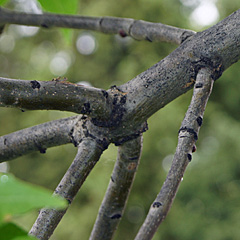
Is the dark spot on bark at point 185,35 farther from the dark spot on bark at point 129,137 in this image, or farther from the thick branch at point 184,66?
the dark spot on bark at point 129,137

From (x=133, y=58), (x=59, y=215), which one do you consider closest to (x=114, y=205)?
(x=59, y=215)

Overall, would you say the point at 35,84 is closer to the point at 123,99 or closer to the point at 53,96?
the point at 53,96

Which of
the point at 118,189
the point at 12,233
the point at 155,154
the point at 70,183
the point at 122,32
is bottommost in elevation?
the point at 12,233

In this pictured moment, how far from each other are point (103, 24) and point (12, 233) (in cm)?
75

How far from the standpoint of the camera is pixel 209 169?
15.2 ft

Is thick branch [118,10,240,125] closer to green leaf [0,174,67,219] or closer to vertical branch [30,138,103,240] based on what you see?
vertical branch [30,138,103,240]

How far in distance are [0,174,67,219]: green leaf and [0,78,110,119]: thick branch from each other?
33 centimetres

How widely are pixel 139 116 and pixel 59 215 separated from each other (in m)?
0.21

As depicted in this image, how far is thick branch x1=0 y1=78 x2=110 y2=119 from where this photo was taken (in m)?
0.54

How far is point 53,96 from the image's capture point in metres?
0.57

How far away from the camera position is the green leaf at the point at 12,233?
25 cm

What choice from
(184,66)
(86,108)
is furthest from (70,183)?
(184,66)

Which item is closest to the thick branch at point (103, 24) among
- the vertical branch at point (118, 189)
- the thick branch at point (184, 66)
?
the thick branch at point (184, 66)

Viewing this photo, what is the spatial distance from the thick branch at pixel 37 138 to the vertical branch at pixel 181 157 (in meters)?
0.23
